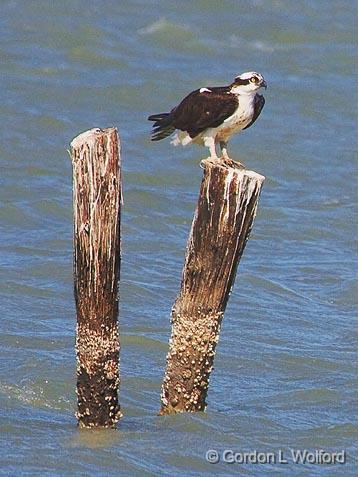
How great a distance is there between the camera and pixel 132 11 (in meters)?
23.1

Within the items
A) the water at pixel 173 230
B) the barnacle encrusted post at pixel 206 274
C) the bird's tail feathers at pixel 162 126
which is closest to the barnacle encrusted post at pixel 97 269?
the water at pixel 173 230

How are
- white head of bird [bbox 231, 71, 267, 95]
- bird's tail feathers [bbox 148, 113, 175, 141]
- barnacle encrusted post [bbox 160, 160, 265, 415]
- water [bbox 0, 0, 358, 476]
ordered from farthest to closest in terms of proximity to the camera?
bird's tail feathers [bbox 148, 113, 175, 141] < white head of bird [bbox 231, 71, 267, 95] < water [bbox 0, 0, 358, 476] < barnacle encrusted post [bbox 160, 160, 265, 415]

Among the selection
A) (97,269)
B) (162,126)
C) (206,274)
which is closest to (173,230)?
(162,126)

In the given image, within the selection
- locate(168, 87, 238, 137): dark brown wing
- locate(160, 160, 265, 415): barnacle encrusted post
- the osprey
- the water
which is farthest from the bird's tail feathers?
the water

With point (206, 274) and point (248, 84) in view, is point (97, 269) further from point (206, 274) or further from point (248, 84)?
point (248, 84)

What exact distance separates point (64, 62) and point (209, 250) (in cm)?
1351

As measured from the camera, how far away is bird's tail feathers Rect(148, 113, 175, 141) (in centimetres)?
840

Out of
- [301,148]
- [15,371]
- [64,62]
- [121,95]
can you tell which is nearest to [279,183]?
[301,148]

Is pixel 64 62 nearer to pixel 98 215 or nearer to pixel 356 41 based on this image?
pixel 356 41

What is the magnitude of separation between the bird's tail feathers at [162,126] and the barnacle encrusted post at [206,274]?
99cm

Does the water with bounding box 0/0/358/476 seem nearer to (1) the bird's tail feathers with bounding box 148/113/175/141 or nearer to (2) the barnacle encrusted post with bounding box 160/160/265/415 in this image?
(2) the barnacle encrusted post with bounding box 160/160/265/415

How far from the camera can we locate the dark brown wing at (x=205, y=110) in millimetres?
8188

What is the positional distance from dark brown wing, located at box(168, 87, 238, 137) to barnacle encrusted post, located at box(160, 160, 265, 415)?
29.7 inches

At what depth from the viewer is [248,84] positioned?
8.23 meters
